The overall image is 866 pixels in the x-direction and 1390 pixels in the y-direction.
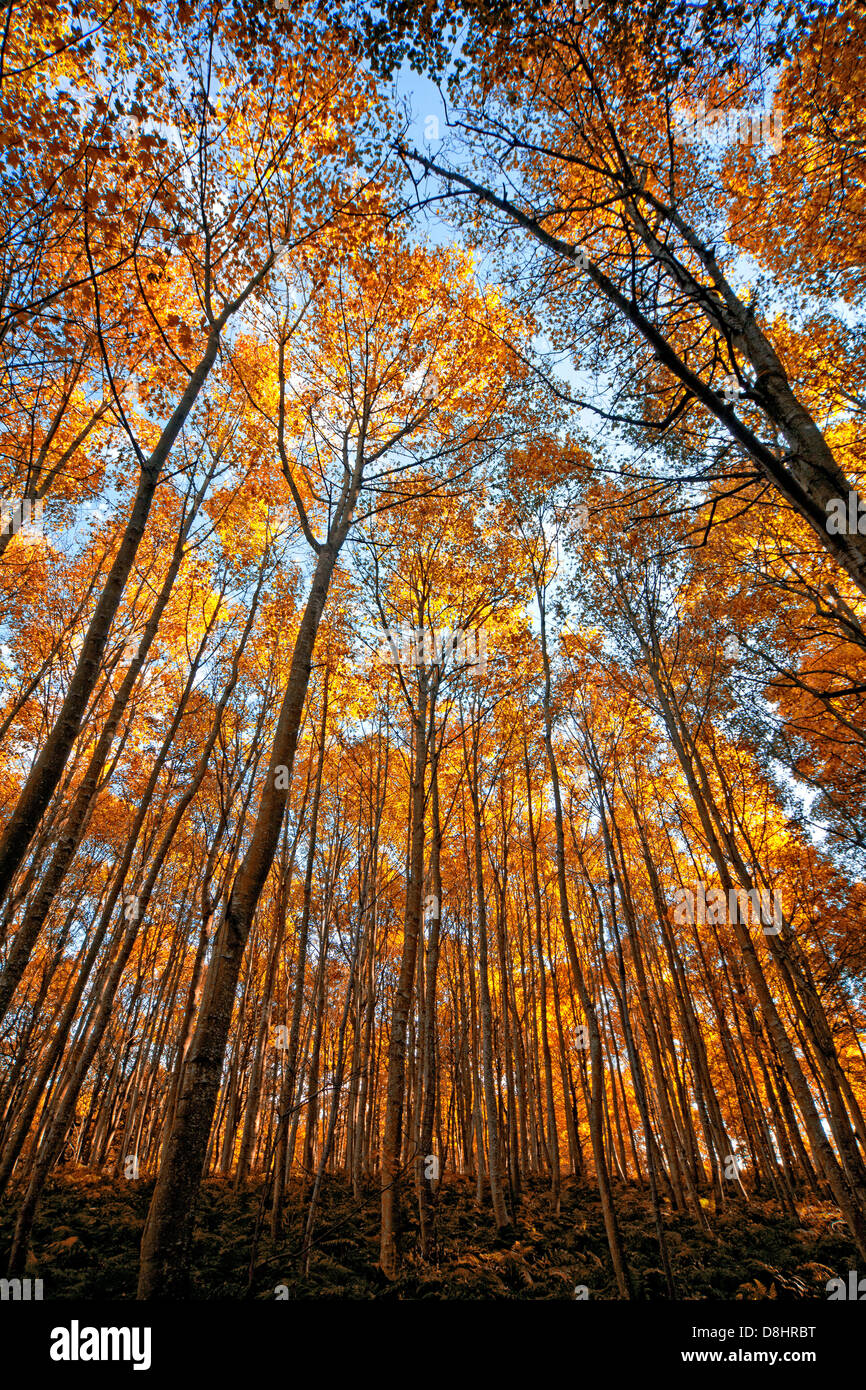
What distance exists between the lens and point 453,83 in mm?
3072

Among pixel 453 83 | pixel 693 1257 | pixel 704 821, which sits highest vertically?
pixel 453 83

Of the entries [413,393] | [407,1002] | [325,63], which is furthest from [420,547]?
[407,1002]

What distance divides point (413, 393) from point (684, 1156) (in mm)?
14305

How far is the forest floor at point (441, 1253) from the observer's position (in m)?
5.07

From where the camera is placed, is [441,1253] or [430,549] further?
[430,549]

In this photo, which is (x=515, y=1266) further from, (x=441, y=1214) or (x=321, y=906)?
(x=321, y=906)

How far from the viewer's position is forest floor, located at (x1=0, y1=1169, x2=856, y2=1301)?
507 centimetres

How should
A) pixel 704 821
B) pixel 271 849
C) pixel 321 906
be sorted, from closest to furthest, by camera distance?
pixel 271 849, pixel 704 821, pixel 321 906

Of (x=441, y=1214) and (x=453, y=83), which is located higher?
(x=453, y=83)

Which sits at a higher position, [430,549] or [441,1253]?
[430,549]

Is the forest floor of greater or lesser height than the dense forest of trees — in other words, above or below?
below

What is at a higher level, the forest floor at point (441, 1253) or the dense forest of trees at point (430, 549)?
the dense forest of trees at point (430, 549)

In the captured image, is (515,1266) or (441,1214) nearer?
(515,1266)

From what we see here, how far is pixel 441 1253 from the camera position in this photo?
6.06 meters
